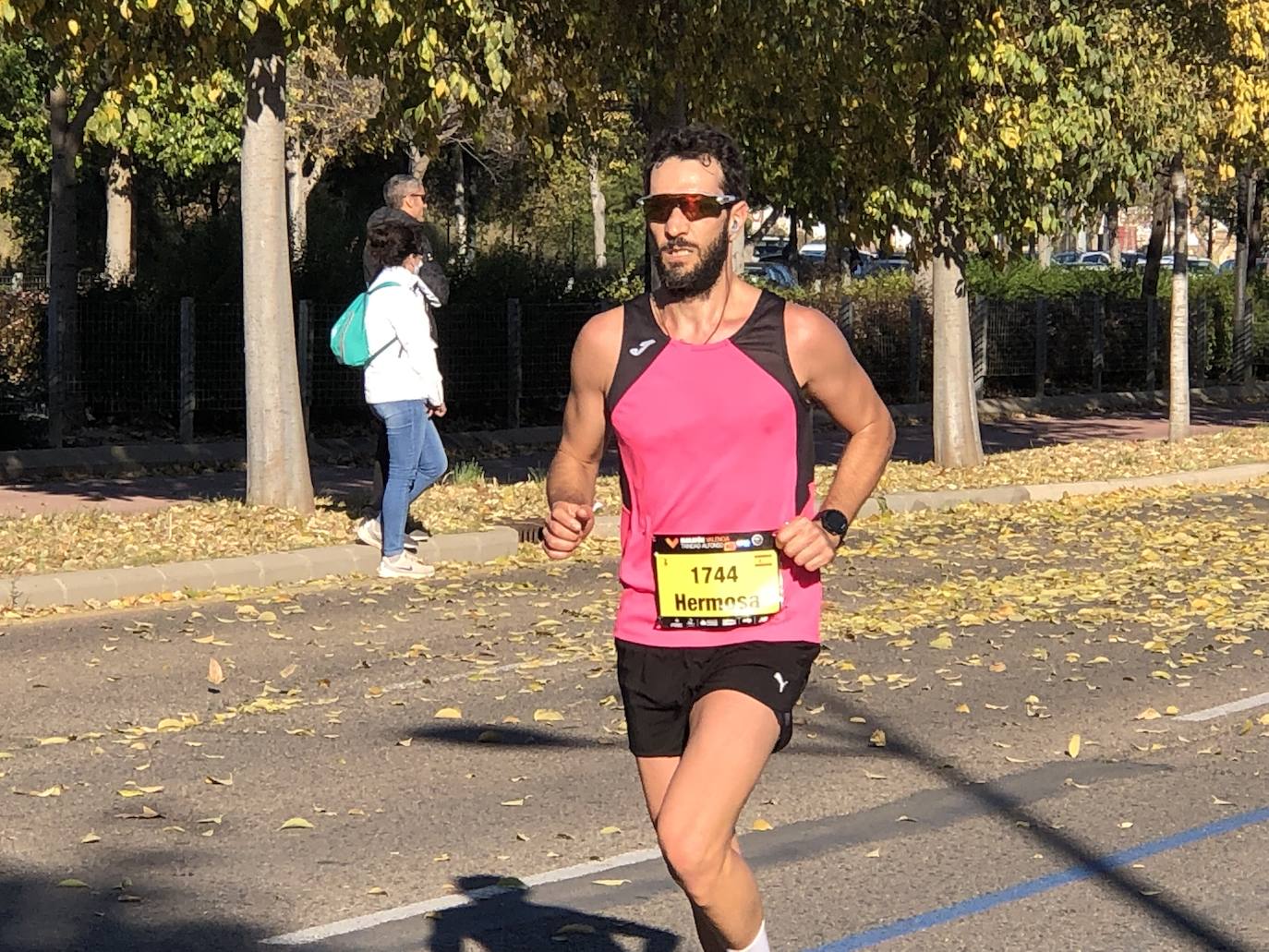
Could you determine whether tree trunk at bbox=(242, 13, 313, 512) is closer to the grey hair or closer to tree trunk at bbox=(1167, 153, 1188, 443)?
the grey hair

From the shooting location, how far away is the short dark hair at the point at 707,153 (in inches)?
184

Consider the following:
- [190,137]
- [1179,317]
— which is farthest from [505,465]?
[190,137]

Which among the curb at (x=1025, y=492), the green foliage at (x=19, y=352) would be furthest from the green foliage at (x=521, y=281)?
the curb at (x=1025, y=492)

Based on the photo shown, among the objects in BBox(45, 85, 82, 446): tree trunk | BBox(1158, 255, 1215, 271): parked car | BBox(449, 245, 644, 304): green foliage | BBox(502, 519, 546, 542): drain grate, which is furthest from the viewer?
BBox(1158, 255, 1215, 271): parked car

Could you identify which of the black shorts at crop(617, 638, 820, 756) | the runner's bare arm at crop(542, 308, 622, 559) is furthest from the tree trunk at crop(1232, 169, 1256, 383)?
the black shorts at crop(617, 638, 820, 756)

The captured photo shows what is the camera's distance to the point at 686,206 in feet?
15.1

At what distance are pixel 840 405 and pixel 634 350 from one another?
490 mm

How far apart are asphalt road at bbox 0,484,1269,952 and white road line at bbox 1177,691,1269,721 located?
4cm

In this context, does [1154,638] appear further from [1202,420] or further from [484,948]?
[1202,420]

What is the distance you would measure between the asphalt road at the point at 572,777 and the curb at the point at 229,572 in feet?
1.30

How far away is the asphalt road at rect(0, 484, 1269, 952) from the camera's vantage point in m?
6.07

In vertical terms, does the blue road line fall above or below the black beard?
below

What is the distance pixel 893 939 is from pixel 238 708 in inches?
163

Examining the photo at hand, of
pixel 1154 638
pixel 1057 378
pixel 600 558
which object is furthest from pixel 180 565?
pixel 1057 378
